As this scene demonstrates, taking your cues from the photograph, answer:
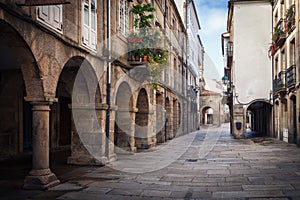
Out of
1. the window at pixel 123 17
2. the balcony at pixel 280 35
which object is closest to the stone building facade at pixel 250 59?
the balcony at pixel 280 35

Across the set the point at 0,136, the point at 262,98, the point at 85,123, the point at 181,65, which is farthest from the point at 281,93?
the point at 0,136

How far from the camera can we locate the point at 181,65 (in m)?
24.9

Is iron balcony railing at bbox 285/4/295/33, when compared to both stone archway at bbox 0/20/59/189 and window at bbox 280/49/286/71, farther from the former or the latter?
stone archway at bbox 0/20/59/189

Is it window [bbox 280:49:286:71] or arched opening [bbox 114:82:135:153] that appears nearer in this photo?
arched opening [bbox 114:82:135:153]

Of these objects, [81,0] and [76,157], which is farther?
[76,157]

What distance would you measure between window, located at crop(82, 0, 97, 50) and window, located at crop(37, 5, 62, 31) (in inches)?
48.9

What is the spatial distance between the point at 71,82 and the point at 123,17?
356 cm

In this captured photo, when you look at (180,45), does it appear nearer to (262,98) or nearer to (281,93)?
(262,98)

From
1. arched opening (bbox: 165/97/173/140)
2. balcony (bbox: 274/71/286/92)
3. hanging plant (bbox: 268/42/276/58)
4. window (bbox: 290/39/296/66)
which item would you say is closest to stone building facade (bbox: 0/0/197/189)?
arched opening (bbox: 165/97/173/140)

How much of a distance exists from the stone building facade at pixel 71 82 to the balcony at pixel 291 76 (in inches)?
226

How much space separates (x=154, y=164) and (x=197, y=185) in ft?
9.94

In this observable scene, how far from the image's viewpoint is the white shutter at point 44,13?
654 centimetres

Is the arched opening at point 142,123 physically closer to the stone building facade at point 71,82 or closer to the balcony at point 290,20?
the stone building facade at point 71,82

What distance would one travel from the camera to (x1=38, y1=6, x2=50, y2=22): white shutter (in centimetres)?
654
